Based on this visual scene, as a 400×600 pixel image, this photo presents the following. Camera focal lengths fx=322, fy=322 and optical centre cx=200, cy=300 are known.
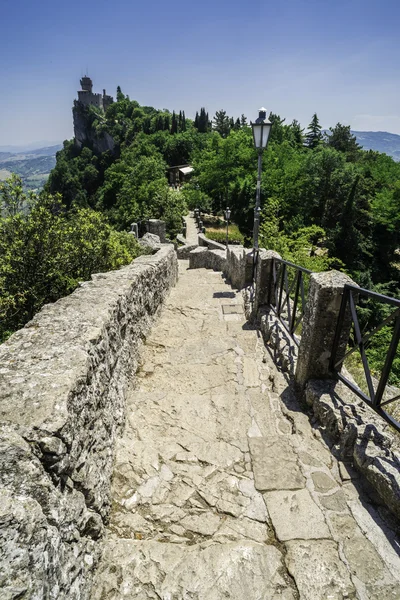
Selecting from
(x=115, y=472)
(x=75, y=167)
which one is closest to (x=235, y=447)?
(x=115, y=472)

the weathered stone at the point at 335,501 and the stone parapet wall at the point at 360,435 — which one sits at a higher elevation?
the stone parapet wall at the point at 360,435

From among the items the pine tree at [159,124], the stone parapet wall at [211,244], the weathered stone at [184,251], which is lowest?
the weathered stone at [184,251]

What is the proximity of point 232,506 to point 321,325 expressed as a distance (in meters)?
1.95

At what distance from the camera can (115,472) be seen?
9.03 ft

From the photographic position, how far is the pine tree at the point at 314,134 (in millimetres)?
54991

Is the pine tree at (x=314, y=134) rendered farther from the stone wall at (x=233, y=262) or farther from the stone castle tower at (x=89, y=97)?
the stone castle tower at (x=89, y=97)

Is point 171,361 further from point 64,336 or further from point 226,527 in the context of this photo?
point 226,527

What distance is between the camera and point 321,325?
348cm

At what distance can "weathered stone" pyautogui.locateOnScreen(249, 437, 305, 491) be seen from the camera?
277 centimetres

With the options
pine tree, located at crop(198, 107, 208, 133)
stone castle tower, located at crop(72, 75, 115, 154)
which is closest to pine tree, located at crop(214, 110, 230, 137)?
pine tree, located at crop(198, 107, 208, 133)

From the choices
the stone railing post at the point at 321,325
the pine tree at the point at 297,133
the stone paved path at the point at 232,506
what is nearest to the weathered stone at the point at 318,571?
the stone paved path at the point at 232,506

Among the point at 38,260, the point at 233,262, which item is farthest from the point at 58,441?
the point at 233,262

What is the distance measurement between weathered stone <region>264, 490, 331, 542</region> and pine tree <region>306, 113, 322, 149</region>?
64.0 m

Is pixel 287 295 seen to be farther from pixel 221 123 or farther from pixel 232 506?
pixel 221 123
